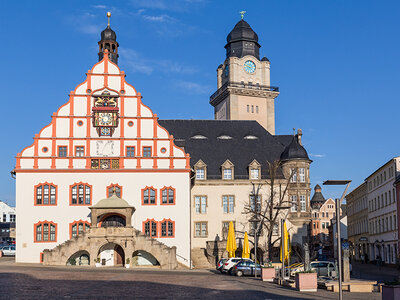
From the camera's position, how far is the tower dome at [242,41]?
284 feet

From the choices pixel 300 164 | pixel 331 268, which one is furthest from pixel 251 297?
pixel 300 164

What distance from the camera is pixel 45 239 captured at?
52.1 m

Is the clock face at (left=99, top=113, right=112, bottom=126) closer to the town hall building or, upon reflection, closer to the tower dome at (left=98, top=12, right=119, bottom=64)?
the town hall building

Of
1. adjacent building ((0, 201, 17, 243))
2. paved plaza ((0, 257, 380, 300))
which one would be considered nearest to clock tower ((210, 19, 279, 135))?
paved plaza ((0, 257, 380, 300))

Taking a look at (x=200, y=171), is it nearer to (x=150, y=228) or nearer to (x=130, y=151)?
(x=130, y=151)

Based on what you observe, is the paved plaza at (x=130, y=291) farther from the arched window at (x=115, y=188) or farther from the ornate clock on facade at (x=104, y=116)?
the ornate clock on facade at (x=104, y=116)

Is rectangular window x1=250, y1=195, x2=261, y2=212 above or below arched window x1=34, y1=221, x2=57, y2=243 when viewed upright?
above

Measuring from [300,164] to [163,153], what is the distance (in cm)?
1564

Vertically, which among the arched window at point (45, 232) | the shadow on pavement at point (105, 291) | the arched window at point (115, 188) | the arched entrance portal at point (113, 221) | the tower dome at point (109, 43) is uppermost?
the tower dome at point (109, 43)

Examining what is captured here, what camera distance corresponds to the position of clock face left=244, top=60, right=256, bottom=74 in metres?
85.5

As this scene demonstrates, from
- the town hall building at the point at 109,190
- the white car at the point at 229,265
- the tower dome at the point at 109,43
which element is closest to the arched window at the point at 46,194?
the town hall building at the point at 109,190

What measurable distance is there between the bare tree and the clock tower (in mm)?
21480

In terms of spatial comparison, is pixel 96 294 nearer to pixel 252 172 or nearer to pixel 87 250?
pixel 87 250

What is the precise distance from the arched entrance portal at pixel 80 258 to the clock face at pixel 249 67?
142 feet
